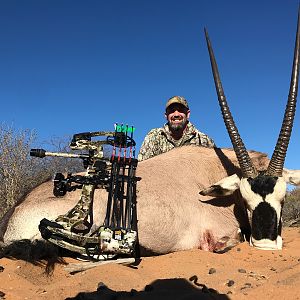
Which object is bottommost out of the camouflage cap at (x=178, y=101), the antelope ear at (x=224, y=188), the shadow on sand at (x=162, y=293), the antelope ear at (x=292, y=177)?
the shadow on sand at (x=162, y=293)

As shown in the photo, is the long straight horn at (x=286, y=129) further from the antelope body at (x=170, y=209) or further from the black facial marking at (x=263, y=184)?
the antelope body at (x=170, y=209)

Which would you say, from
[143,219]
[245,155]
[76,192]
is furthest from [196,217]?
[76,192]

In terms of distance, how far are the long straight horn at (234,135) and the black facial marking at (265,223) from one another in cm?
47

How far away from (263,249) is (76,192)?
6.22 ft

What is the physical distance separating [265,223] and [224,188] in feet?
2.31

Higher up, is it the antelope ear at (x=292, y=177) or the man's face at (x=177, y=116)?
the man's face at (x=177, y=116)

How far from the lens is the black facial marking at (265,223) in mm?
3793

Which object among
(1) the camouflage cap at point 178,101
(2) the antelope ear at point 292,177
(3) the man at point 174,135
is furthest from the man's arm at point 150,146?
(2) the antelope ear at point 292,177

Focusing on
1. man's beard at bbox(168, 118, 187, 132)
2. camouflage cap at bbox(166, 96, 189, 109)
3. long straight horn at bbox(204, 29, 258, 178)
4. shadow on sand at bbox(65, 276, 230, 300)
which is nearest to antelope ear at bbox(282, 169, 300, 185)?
long straight horn at bbox(204, 29, 258, 178)

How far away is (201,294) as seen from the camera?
2471 millimetres

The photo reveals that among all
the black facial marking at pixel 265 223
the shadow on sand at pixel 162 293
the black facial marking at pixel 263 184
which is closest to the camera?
the shadow on sand at pixel 162 293

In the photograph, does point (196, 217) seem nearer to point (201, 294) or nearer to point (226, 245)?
point (226, 245)

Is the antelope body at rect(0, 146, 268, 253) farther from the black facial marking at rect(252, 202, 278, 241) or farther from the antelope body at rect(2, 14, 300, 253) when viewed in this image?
the black facial marking at rect(252, 202, 278, 241)

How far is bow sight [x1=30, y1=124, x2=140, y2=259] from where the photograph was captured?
3166 mm
